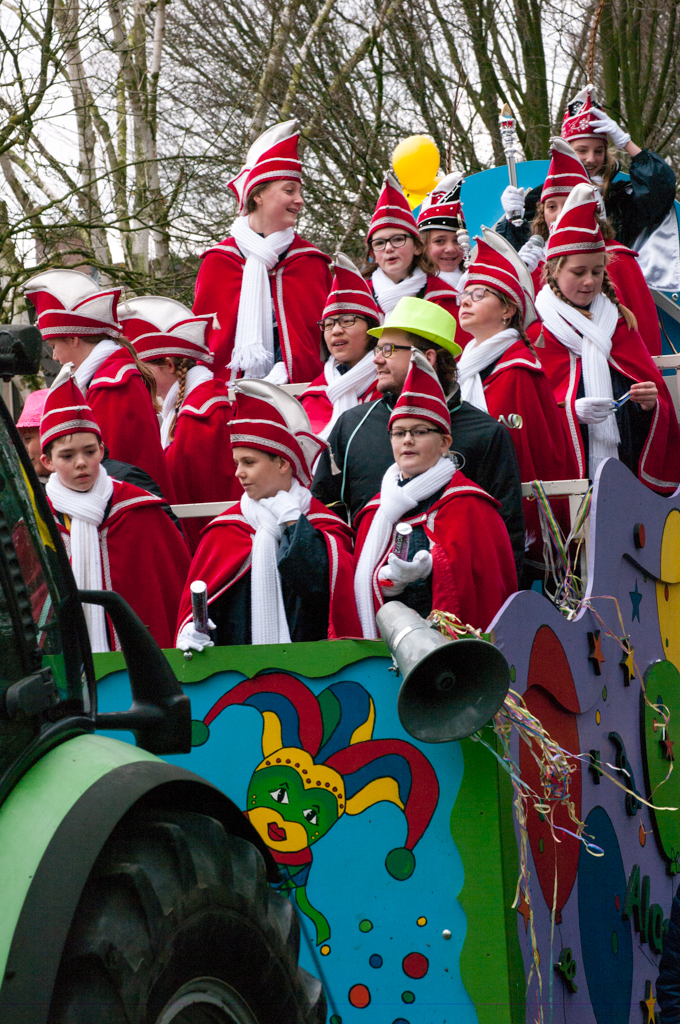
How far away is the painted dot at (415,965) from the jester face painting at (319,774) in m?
0.21

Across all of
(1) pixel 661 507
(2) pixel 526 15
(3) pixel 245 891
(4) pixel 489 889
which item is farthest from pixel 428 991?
(2) pixel 526 15

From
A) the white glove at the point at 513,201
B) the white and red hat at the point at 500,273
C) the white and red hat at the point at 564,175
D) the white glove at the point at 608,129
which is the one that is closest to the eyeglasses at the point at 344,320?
the white and red hat at the point at 500,273

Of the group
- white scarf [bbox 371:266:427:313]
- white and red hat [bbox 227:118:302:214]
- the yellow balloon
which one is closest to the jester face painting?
white scarf [bbox 371:266:427:313]

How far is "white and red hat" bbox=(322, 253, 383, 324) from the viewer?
5852 millimetres

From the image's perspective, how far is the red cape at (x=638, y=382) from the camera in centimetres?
575

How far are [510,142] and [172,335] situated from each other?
260 centimetres

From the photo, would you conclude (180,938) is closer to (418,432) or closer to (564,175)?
(418,432)

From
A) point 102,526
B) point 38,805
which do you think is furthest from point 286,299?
point 38,805

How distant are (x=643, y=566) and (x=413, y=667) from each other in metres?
1.99

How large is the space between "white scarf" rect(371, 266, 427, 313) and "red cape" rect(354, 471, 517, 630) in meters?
2.33

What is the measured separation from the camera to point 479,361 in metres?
5.41

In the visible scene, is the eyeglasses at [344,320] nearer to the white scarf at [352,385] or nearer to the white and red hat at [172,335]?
the white scarf at [352,385]

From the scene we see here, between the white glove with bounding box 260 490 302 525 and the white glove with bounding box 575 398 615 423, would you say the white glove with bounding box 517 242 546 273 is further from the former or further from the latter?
the white glove with bounding box 260 490 302 525

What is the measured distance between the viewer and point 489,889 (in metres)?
3.39
